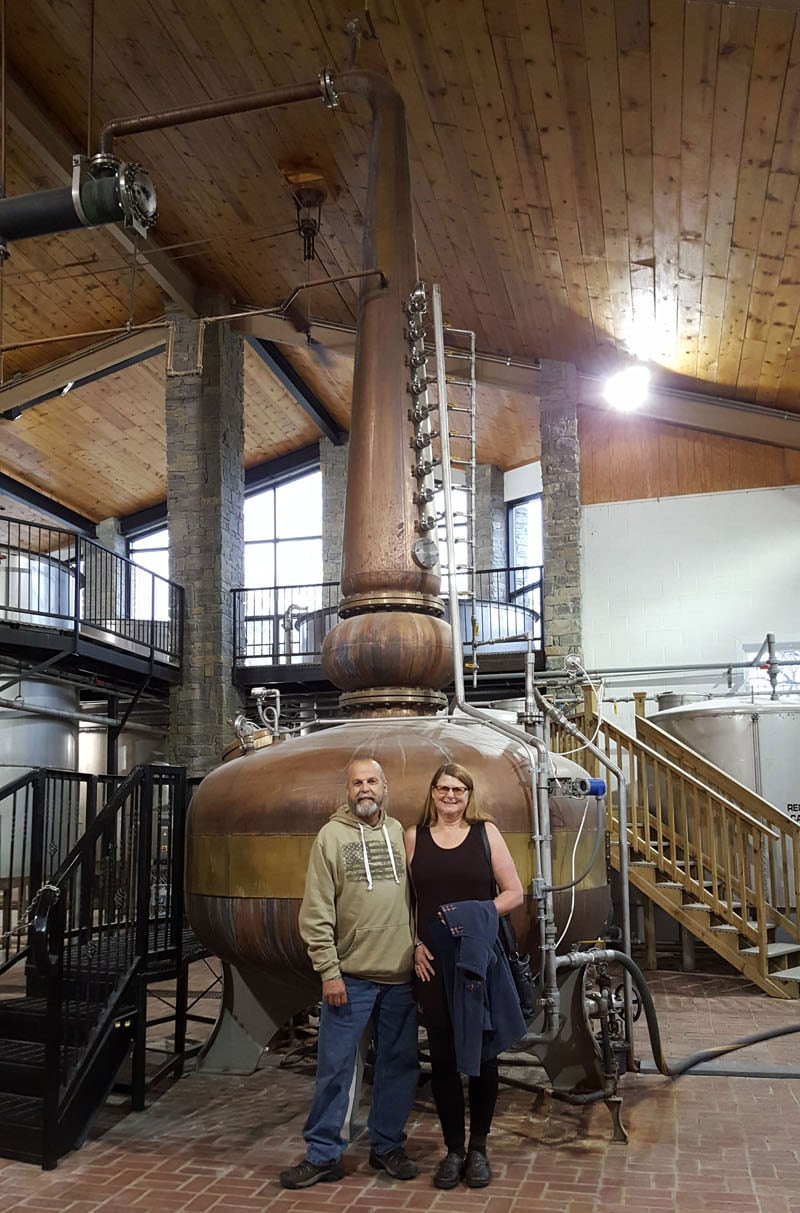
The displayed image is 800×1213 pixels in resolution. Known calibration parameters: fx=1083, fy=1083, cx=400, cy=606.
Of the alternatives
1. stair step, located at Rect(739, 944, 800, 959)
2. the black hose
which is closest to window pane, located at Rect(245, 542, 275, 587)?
stair step, located at Rect(739, 944, 800, 959)

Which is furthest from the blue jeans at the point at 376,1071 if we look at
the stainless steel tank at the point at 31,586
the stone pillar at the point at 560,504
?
the stone pillar at the point at 560,504

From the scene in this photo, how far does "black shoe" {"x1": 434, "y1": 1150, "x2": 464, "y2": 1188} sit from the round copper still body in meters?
0.97

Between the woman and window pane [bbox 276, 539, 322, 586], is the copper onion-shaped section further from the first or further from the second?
window pane [bbox 276, 539, 322, 586]

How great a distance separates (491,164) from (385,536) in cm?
533

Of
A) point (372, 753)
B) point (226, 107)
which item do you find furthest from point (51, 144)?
point (372, 753)

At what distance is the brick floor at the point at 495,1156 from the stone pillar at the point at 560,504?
7.97 m

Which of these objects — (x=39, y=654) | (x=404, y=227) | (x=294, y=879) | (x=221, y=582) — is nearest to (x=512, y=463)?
Result: (x=221, y=582)

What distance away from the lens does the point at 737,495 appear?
1343 cm

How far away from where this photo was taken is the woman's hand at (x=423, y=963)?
3.86 m

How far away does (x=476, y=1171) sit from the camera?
3.83 metres

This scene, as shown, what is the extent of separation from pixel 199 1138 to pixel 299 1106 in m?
0.61

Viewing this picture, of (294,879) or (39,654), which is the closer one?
(294,879)

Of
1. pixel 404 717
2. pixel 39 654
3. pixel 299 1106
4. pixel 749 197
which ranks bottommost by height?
pixel 299 1106

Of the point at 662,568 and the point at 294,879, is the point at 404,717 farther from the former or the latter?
Result: the point at 662,568
